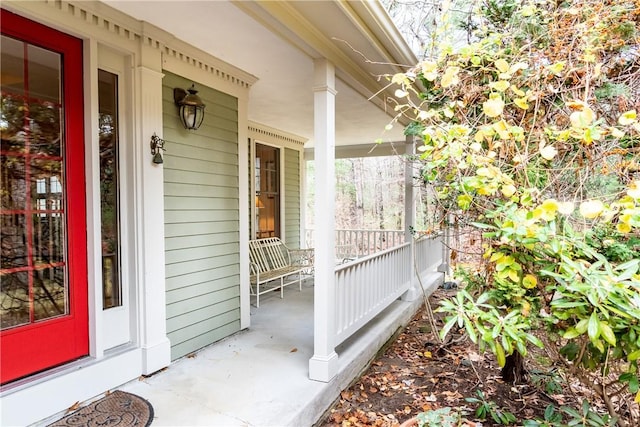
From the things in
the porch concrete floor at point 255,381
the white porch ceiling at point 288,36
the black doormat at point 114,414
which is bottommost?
the porch concrete floor at point 255,381

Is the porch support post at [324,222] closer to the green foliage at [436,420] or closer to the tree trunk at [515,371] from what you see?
the green foliage at [436,420]

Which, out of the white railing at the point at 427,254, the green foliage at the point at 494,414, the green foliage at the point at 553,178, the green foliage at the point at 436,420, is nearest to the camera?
the green foliage at the point at 553,178

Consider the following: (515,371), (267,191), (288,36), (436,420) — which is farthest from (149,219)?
(267,191)

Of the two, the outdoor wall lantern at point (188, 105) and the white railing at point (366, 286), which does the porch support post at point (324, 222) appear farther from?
the outdoor wall lantern at point (188, 105)

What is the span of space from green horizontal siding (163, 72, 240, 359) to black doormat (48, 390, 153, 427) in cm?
63

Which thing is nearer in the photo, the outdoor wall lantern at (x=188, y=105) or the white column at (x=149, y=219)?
the white column at (x=149, y=219)

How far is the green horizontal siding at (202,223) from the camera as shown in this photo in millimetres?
3045

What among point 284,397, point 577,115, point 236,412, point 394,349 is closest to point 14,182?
point 236,412

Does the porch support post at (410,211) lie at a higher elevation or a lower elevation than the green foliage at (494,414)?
higher

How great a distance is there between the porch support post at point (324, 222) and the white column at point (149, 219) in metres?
1.24

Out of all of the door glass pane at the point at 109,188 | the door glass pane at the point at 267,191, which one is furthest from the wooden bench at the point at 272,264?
the door glass pane at the point at 109,188

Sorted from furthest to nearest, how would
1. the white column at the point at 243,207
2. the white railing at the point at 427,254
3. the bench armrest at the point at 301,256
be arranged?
1. the bench armrest at the point at 301,256
2. the white railing at the point at 427,254
3. the white column at the point at 243,207

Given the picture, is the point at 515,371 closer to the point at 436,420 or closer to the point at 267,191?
the point at 436,420

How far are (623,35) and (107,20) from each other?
344 centimetres
